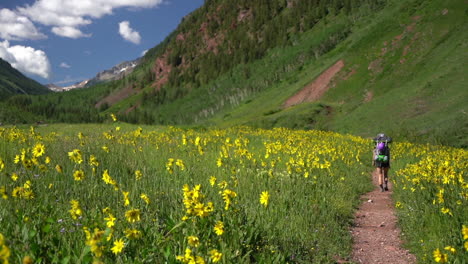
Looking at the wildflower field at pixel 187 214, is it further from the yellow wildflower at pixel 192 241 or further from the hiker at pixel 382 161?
the hiker at pixel 382 161

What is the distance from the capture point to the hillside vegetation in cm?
2717

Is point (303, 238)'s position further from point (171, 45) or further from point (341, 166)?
point (171, 45)

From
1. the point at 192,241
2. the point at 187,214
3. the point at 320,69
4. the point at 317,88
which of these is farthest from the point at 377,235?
the point at 320,69

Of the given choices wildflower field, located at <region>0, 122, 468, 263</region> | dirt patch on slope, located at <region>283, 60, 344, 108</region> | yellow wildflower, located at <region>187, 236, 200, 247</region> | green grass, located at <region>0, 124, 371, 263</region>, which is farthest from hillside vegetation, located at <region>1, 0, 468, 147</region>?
yellow wildflower, located at <region>187, 236, 200, 247</region>

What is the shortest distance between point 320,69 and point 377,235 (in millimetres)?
51225

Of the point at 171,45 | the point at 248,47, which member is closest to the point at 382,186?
the point at 248,47

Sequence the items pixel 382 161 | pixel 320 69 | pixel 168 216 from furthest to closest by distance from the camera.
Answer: pixel 320 69, pixel 382 161, pixel 168 216

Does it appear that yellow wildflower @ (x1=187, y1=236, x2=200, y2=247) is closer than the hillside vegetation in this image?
Yes

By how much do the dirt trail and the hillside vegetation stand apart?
14.2m

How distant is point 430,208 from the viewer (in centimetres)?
673

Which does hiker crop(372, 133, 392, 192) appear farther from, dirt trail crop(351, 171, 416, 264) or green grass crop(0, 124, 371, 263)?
green grass crop(0, 124, 371, 263)

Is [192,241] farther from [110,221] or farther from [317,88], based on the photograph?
[317,88]

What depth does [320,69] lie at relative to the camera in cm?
5553

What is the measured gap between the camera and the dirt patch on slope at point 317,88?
4519cm
